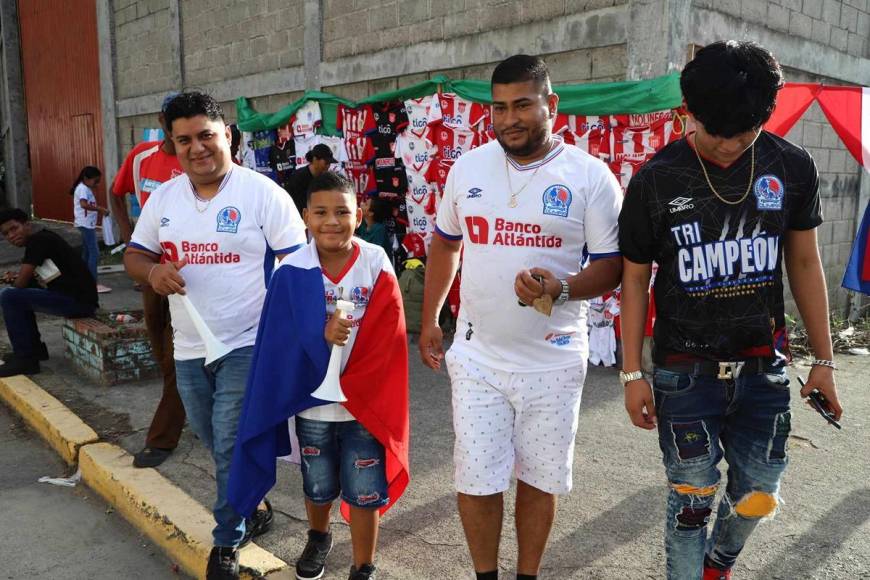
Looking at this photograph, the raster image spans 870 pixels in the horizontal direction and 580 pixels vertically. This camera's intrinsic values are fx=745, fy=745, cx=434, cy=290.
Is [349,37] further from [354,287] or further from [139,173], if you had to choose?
[354,287]

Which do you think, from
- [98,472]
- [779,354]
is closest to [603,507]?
[779,354]

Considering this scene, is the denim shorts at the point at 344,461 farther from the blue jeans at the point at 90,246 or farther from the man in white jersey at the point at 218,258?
the blue jeans at the point at 90,246

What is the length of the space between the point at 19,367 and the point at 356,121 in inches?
173

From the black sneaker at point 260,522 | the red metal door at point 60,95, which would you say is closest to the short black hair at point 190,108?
the black sneaker at point 260,522

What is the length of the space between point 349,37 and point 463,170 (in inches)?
266

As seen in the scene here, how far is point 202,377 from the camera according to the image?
324 centimetres

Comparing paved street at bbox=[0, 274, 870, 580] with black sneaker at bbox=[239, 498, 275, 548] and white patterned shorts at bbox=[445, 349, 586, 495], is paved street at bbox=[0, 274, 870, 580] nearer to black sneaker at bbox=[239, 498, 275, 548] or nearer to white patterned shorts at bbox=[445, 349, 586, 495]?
black sneaker at bbox=[239, 498, 275, 548]

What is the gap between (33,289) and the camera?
6445 mm

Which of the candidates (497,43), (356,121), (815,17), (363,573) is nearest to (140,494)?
(363,573)

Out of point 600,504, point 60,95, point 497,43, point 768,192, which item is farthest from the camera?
point 60,95

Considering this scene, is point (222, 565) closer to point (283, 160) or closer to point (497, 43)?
point (497, 43)

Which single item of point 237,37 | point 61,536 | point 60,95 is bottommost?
point 61,536

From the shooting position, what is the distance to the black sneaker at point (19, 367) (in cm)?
627

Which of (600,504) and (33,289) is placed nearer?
(600,504)
